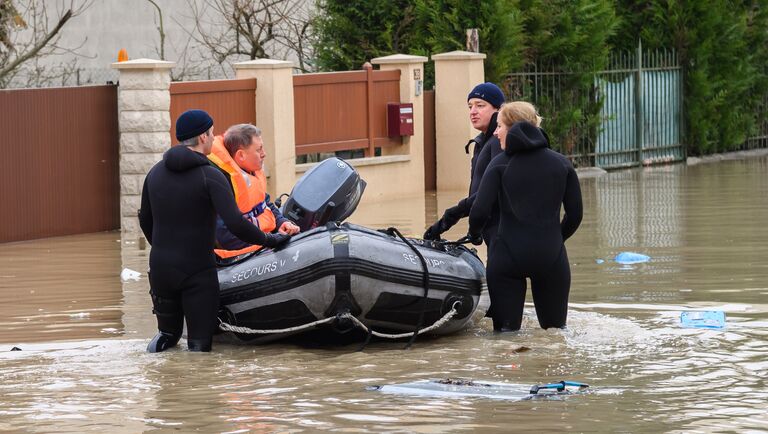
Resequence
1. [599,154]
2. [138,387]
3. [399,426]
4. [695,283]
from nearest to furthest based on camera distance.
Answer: [399,426]
[138,387]
[695,283]
[599,154]

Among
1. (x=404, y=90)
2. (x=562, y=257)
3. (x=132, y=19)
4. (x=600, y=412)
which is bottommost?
(x=600, y=412)

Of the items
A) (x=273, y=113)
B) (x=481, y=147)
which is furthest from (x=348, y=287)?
(x=273, y=113)

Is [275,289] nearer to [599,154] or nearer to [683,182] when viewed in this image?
[683,182]

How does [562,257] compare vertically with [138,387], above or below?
above

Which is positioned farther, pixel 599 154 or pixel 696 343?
pixel 599 154

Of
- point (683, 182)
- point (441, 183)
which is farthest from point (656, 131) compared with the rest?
point (441, 183)

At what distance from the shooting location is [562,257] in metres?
9.22

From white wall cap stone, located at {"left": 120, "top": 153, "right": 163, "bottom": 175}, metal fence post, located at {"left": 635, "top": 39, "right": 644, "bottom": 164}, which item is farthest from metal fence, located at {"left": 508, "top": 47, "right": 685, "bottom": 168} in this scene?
white wall cap stone, located at {"left": 120, "top": 153, "right": 163, "bottom": 175}

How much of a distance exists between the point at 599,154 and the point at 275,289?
17.6 metres

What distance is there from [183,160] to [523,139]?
2.04 m

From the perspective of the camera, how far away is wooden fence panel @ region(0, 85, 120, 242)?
16234 mm

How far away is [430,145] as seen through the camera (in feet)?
74.9

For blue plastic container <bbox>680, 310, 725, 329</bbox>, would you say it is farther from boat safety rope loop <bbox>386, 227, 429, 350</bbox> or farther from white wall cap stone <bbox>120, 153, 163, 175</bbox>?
white wall cap stone <bbox>120, 153, 163, 175</bbox>

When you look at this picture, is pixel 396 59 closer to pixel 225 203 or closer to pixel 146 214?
pixel 146 214
